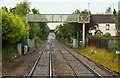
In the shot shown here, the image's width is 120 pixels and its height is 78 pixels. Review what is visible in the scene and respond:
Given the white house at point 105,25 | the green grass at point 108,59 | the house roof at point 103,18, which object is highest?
the house roof at point 103,18

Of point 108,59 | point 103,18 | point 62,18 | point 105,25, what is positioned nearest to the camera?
point 108,59

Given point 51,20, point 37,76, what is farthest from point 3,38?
point 51,20

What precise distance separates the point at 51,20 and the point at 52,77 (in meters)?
39.8

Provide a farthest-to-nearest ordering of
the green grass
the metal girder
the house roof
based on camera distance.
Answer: the house roof, the metal girder, the green grass

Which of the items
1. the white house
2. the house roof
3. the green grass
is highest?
the house roof

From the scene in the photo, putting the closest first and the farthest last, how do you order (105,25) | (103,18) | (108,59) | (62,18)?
(108,59) < (62,18) < (105,25) < (103,18)

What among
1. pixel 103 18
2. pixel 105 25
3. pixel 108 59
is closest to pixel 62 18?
pixel 108 59

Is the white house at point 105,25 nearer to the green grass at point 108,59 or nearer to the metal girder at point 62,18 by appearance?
the metal girder at point 62,18

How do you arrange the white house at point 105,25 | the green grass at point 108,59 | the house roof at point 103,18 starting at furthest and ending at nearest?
the house roof at point 103,18
the white house at point 105,25
the green grass at point 108,59

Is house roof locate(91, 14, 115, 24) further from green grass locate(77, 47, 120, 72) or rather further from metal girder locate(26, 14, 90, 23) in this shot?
green grass locate(77, 47, 120, 72)

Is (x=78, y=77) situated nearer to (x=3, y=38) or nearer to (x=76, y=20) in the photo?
(x=3, y=38)

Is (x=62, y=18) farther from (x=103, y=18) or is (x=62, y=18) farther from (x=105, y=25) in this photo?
(x=103, y=18)

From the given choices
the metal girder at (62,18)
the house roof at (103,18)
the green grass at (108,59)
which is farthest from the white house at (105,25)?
the green grass at (108,59)

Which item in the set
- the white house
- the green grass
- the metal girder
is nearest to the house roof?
the white house
